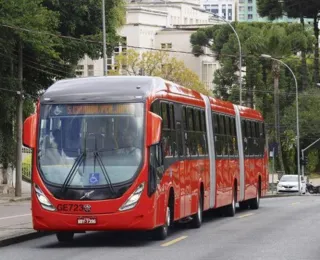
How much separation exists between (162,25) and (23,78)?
2805 inches

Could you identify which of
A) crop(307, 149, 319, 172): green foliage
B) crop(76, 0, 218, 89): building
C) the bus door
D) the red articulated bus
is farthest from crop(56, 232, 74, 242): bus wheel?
crop(76, 0, 218, 89): building

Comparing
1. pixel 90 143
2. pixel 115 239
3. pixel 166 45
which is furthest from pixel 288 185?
pixel 90 143

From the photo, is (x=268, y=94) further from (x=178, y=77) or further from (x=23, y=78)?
(x=23, y=78)

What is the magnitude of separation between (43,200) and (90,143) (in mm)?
1334

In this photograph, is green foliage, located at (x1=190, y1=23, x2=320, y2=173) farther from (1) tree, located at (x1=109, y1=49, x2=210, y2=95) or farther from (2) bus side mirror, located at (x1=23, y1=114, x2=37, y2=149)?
(2) bus side mirror, located at (x1=23, y1=114, x2=37, y2=149)

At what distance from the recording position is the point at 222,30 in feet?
300

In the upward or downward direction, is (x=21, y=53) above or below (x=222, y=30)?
below

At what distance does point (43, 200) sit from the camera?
67.5ft

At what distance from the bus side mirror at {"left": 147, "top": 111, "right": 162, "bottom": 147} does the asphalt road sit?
191cm

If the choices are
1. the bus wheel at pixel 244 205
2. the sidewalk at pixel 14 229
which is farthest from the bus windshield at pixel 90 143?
the bus wheel at pixel 244 205

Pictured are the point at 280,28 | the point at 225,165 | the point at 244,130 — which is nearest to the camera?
the point at 225,165

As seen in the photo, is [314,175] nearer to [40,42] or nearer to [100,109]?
[40,42]

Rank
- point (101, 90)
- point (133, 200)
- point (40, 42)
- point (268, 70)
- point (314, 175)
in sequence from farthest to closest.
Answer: point (314, 175) < point (268, 70) < point (40, 42) < point (101, 90) < point (133, 200)

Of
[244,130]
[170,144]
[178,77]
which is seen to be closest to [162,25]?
[178,77]
